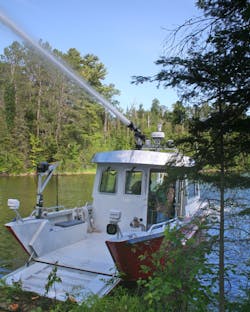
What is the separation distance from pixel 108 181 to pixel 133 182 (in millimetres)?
697

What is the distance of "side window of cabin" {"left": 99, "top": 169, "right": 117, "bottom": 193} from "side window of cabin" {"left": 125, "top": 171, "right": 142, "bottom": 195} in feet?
1.20

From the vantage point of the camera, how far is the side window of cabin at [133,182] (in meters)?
8.01

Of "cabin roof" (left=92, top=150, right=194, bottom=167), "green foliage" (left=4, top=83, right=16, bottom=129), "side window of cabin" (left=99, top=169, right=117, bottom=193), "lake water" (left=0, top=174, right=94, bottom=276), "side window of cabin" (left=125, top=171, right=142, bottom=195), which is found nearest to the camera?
"cabin roof" (left=92, top=150, right=194, bottom=167)

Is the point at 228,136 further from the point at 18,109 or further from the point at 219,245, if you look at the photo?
the point at 18,109

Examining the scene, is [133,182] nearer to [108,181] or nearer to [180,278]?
[108,181]


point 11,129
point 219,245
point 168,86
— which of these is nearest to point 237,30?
A: point 168,86

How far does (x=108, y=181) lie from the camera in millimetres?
8469

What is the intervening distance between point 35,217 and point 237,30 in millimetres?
5446

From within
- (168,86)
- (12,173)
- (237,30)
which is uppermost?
(237,30)

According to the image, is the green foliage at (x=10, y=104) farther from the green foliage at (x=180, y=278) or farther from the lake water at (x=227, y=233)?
the green foliage at (x=180, y=278)

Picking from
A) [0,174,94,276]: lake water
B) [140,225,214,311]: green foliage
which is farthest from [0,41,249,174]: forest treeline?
[140,225,214,311]: green foliage

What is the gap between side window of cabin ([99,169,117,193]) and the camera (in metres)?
8.38

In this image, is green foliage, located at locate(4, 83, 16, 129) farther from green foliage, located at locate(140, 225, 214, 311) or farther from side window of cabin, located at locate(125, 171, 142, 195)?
green foliage, located at locate(140, 225, 214, 311)

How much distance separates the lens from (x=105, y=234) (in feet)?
28.0
